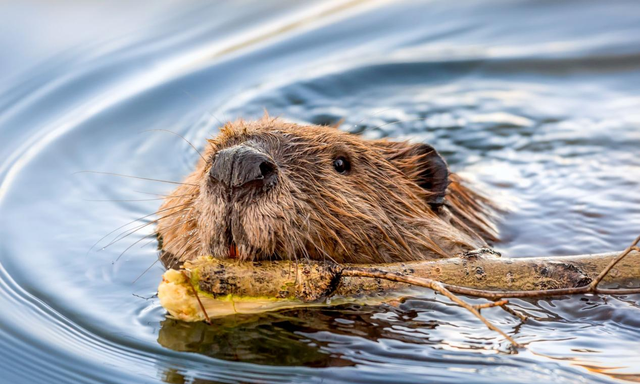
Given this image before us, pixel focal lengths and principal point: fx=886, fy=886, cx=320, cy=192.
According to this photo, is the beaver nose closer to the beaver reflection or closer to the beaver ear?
the beaver reflection

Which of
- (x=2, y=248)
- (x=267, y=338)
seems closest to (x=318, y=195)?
(x=267, y=338)

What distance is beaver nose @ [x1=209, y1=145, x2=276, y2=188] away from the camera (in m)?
3.20

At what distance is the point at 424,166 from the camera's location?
14.3ft

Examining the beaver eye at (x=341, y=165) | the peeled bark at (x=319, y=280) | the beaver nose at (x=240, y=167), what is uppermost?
the beaver eye at (x=341, y=165)

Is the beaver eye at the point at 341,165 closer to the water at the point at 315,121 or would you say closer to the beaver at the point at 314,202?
the beaver at the point at 314,202

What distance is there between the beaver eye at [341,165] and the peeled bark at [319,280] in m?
0.53

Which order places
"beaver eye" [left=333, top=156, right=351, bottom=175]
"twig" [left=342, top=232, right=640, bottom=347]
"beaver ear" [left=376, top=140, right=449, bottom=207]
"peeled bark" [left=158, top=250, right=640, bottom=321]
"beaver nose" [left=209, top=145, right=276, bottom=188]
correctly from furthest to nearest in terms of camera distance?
"beaver ear" [left=376, top=140, right=449, bottom=207] < "beaver eye" [left=333, top=156, right=351, bottom=175] < "peeled bark" [left=158, top=250, right=640, bottom=321] < "beaver nose" [left=209, top=145, right=276, bottom=188] < "twig" [left=342, top=232, right=640, bottom=347]

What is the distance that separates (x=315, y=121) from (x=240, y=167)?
3.84 metres

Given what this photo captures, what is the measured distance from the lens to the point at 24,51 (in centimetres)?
739

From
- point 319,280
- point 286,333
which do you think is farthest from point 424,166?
point 286,333

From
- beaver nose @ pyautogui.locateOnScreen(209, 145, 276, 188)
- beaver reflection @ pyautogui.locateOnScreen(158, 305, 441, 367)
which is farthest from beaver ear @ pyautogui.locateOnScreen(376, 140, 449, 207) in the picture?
beaver nose @ pyautogui.locateOnScreen(209, 145, 276, 188)

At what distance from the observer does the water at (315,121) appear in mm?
3340

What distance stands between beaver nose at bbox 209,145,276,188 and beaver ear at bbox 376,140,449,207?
3.76 feet

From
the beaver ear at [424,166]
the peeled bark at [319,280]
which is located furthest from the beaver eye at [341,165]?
the peeled bark at [319,280]
